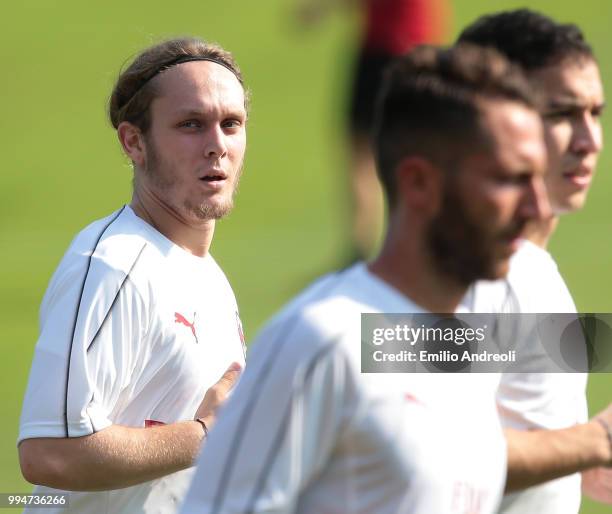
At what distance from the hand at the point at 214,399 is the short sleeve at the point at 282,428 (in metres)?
1.28

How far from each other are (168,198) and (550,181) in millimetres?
1291

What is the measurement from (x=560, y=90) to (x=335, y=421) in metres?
1.72

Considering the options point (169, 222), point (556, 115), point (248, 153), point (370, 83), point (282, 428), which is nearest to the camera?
point (282, 428)

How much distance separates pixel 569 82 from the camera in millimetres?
4102

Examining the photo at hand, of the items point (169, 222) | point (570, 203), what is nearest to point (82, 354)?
point (169, 222)

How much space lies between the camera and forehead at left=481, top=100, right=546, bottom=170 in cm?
289

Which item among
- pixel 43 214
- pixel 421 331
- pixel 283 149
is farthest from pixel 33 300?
pixel 421 331

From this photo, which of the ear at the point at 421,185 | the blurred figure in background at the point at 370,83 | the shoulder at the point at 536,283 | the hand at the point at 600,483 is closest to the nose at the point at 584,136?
the shoulder at the point at 536,283

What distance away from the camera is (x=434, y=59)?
303 centimetres

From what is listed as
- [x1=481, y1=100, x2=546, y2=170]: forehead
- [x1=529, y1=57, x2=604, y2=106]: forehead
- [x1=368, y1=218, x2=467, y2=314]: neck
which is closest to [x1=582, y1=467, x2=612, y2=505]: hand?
[x1=529, y1=57, x2=604, y2=106]: forehead

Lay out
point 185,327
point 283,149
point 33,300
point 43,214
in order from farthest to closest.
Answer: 1. point 283,149
2. point 43,214
3. point 33,300
4. point 185,327

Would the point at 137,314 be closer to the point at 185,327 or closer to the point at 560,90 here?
the point at 185,327

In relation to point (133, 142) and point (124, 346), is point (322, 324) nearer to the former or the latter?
point (124, 346)

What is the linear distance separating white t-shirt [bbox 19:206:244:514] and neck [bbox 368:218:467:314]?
128cm
